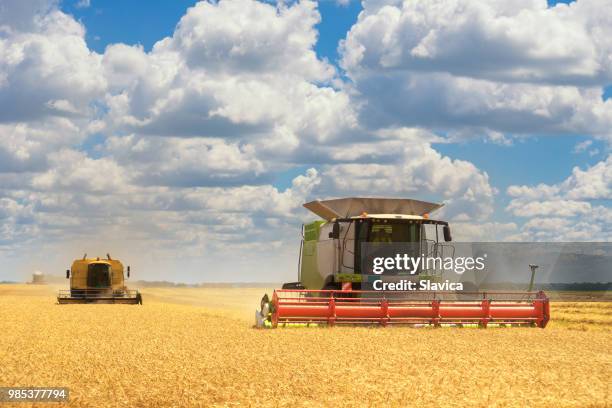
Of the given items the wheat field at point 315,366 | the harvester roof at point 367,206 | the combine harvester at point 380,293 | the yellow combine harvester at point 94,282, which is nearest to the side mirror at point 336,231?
the combine harvester at point 380,293

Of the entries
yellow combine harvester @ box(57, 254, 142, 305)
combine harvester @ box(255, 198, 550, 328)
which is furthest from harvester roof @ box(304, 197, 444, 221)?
yellow combine harvester @ box(57, 254, 142, 305)

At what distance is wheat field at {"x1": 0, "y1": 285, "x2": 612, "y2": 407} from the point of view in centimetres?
1145

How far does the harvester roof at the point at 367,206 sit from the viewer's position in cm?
2308

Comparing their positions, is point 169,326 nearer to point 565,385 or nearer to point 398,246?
point 398,246

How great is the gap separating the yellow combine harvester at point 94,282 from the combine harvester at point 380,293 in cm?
2296

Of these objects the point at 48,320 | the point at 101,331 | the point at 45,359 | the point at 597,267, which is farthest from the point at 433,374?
the point at 597,267

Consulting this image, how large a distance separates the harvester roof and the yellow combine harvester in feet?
76.9

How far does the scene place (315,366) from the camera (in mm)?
14344

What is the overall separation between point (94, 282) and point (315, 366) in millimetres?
32544

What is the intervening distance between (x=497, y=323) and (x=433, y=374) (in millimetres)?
9868

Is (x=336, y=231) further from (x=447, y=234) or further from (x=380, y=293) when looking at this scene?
(x=447, y=234)
